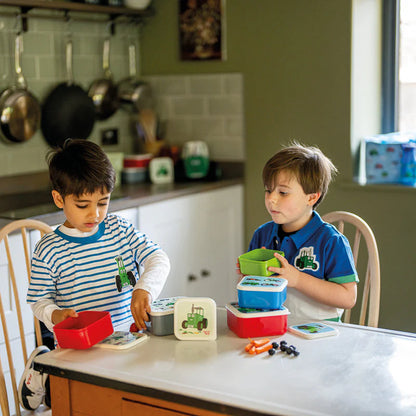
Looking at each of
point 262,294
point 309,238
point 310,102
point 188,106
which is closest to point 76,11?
point 188,106

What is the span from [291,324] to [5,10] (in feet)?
6.62

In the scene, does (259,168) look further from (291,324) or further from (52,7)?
(291,324)

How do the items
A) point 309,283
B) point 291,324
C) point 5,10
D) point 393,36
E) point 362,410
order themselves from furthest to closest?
point 393,36 → point 5,10 → point 309,283 → point 291,324 → point 362,410

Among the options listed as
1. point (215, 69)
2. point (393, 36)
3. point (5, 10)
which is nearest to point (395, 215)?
point (393, 36)

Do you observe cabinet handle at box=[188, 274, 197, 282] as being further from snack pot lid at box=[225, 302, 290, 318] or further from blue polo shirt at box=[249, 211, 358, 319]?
snack pot lid at box=[225, 302, 290, 318]

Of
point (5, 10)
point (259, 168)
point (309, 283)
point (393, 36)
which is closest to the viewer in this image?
point (309, 283)

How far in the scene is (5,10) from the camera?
290cm

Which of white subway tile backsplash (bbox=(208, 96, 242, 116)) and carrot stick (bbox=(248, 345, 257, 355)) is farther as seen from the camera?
white subway tile backsplash (bbox=(208, 96, 242, 116))

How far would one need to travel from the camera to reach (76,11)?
3236 millimetres

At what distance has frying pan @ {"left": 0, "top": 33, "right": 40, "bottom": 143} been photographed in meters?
2.88

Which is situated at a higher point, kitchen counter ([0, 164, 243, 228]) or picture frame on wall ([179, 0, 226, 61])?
picture frame on wall ([179, 0, 226, 61])

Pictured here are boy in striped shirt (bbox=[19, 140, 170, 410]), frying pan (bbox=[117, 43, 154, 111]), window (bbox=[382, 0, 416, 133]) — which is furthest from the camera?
frying pan (bbox=[117, 43, 154, 111])

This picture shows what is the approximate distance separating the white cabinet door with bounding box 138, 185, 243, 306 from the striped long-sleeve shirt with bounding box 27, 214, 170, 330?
1077 millimetres

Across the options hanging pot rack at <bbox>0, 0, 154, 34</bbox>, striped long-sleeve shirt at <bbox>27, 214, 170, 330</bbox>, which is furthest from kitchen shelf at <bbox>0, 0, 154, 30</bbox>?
striped long-sleeve shirt at <bbox>27, 214, 170, 330</bbox>
